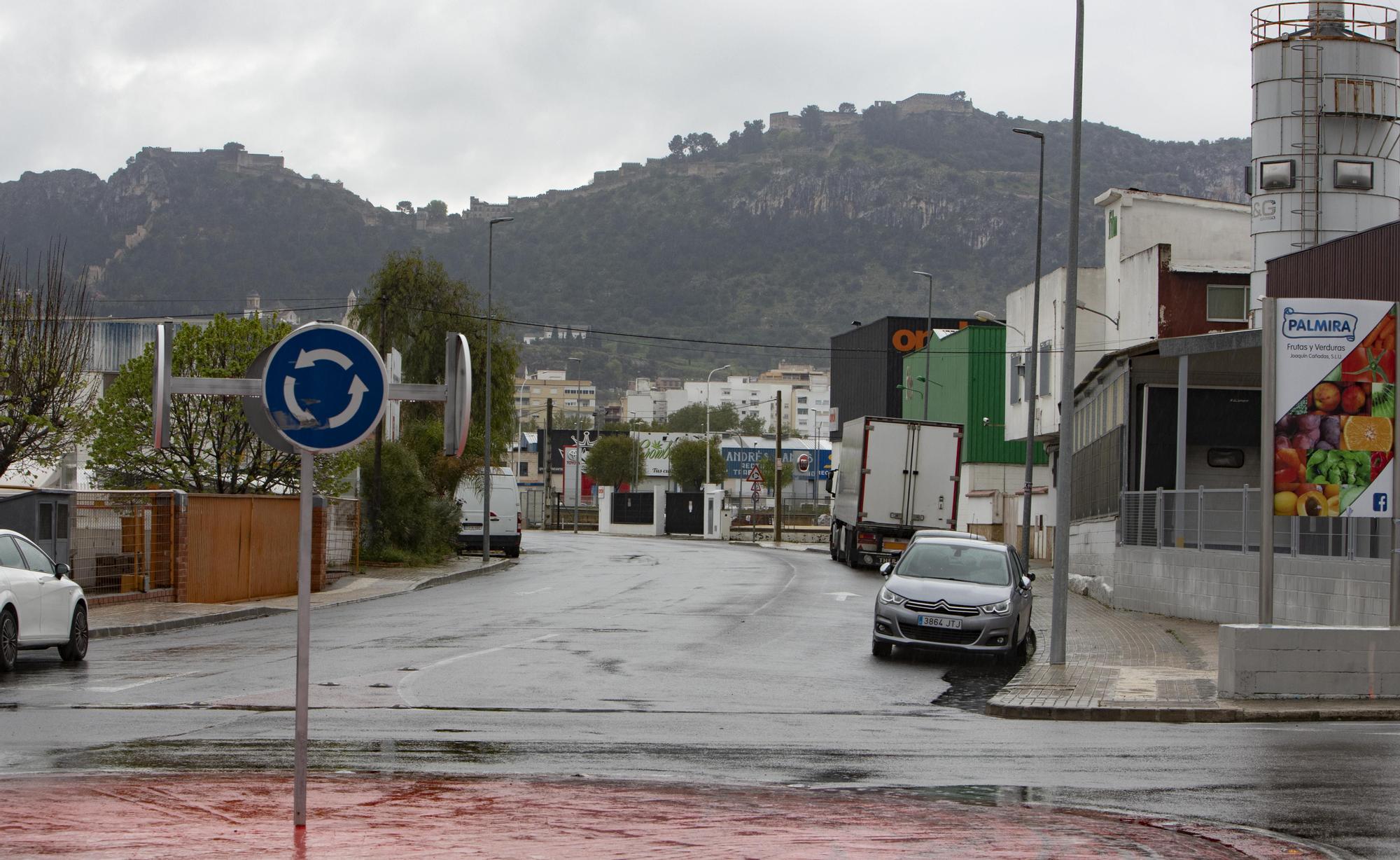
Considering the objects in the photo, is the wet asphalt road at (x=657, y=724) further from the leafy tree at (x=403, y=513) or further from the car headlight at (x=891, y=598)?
the leafy tree at (x=403, y=513)

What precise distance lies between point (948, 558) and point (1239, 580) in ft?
21.7

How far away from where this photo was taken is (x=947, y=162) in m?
191

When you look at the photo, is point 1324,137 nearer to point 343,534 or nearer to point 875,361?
point 343,534

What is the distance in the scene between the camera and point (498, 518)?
154 feet

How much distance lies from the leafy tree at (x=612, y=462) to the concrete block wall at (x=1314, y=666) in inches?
4426

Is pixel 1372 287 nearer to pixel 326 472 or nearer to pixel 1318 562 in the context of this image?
pixel 1318 562

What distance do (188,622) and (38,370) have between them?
1619 centimetres

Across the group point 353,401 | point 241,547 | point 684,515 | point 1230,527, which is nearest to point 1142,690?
point 1230,527

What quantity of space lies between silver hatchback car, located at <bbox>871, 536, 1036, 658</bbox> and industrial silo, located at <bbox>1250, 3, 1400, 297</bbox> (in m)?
25.7

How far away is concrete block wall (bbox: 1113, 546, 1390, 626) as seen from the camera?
19125 mm

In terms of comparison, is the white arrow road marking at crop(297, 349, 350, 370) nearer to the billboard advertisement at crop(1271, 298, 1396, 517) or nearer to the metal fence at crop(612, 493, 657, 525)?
the billboard advertisement at crop(1271, 298, 1396, 517)

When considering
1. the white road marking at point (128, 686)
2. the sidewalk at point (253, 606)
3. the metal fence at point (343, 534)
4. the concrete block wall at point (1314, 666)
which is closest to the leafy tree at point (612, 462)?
the sidewalk at point (253, 606)

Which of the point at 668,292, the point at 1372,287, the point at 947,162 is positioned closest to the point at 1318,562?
the point at 1372,287

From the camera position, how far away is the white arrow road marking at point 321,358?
6633 mm
